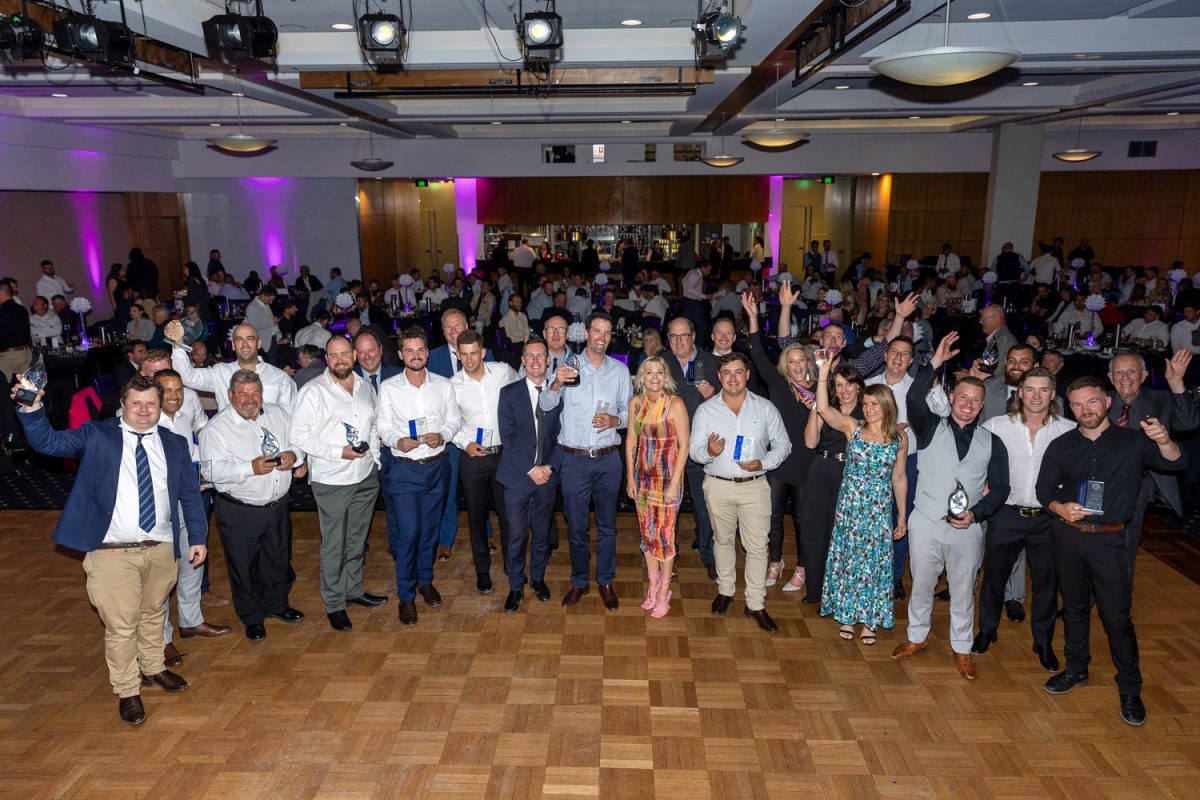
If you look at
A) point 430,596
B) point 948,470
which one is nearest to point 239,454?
point 430,596

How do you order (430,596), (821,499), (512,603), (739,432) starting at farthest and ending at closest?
1. (430,596)
2. (512,603)
3. (821,499)
4. (739,432)

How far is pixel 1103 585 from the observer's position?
12.8 feet

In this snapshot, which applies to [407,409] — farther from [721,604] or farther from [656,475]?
[721,604]

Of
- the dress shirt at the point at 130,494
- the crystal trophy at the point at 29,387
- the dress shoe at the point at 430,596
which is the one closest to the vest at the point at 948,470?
the dress shoe at the point at 430,596

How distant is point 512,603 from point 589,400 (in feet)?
4.62

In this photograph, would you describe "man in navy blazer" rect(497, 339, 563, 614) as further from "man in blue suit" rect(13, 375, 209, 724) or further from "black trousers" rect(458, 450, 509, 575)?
Answer: "man in blue suit" rect(13, 375, 209, 724)

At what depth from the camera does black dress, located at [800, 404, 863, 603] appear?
15.0 feet

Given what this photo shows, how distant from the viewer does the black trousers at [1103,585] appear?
3865 mm

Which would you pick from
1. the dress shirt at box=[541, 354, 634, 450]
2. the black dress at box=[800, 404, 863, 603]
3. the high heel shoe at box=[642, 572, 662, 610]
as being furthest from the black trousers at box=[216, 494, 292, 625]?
the black dress at box=[800, 404, 863, 603]

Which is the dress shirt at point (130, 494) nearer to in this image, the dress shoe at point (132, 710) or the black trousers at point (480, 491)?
the dress shoe at point (132, 710)

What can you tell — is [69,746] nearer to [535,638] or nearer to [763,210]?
[535,638]

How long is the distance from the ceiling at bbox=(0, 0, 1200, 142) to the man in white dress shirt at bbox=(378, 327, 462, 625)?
3411 mm

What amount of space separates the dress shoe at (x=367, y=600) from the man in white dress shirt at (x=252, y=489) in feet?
1.41

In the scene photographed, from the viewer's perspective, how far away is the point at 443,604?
5137 millimetres
